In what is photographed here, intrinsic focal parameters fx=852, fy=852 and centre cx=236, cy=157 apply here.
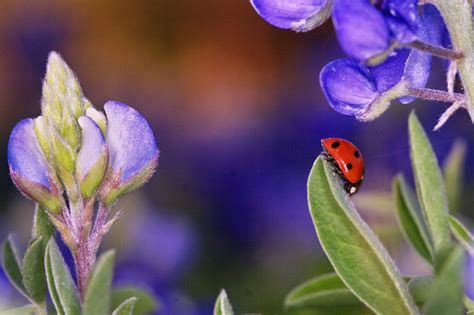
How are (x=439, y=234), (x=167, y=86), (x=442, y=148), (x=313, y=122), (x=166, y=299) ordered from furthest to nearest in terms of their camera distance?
(x=167, y=86)
(x=313, y=122)
(x=442, y=148)
(x=166, y=299)
(x=439, y=234)

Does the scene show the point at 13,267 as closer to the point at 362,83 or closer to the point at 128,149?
the point at 128,149

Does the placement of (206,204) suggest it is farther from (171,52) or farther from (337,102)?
(337,102)

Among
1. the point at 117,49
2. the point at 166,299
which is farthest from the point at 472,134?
the point at 117,49

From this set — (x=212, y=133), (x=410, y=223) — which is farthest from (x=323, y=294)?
(x=212, y=133)

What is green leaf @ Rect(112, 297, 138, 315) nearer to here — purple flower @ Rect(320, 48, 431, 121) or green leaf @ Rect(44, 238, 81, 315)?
green leaf @ Rect(44, 238, 81, 315)

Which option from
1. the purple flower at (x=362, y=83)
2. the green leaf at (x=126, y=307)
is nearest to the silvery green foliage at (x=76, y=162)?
the green leaf at (x=126, y=307)

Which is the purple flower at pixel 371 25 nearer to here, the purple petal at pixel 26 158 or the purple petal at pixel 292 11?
the purple petal at pixel 292 11
